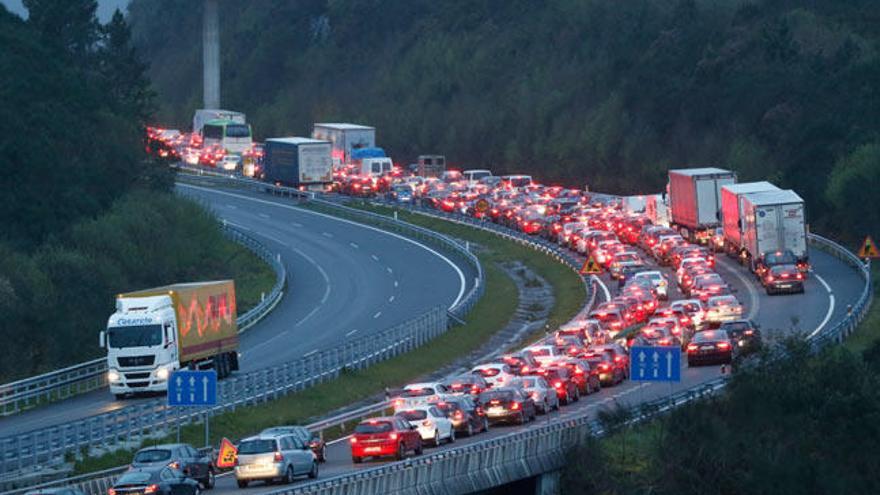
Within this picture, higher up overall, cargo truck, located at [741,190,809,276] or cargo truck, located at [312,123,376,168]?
cargo truck, located at [312,123,376,168]

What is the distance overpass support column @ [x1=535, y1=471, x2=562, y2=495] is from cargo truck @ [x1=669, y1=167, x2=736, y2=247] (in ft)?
171

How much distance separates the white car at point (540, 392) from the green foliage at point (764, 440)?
4225 mm

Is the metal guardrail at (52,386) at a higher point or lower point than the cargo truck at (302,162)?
lower

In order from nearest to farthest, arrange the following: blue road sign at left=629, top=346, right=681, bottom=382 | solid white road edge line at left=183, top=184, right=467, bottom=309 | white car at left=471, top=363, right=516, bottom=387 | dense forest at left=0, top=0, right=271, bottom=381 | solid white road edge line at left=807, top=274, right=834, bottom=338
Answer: blue road sign at left=629, top=346, right=681, bottom=382 → white car at left=471, top=363, right=516, bottom=387 → solid white road edge line at left=807, top=274, right=834, bottom=338 → dense forest at left=0, top=0, right=271, bottom=381 → solid white road edge line at left=183, top=184, right=467, bottom=309

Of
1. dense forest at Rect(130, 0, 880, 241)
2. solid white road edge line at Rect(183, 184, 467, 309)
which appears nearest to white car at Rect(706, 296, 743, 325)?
solid white road edge line at Rect(183, 184, 467, 309)

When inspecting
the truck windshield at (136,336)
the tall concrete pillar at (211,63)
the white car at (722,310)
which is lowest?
the white car at (722,310)

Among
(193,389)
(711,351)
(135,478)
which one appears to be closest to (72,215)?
(711,351)

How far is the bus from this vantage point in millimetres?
161250

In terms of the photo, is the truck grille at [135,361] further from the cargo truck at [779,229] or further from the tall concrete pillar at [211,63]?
the tall concrete pillar at [211,63]

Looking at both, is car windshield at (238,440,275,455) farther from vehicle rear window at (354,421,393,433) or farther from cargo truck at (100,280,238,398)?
cargo truck at (100,280,238,398)

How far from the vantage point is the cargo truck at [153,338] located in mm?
63781

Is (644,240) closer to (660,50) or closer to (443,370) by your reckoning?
(443,370)

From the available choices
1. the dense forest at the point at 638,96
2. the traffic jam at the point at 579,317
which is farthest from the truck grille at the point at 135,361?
the dense forest at the point at 638,96

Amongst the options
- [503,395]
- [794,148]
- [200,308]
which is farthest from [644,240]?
[503,395]
